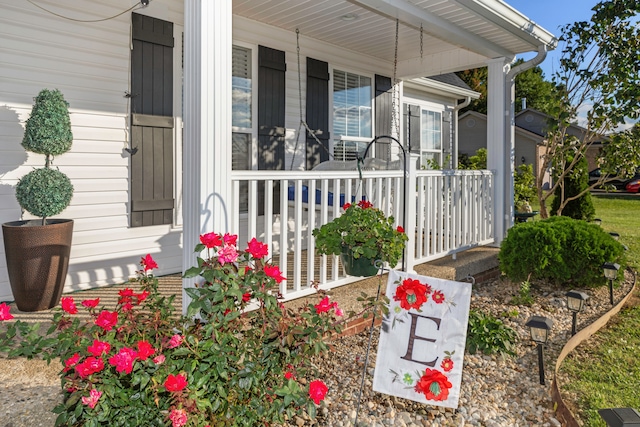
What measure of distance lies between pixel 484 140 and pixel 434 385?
21.7 m

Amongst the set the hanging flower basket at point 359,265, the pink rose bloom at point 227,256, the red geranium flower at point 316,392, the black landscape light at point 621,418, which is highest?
the pink rose bloom at point 227,256

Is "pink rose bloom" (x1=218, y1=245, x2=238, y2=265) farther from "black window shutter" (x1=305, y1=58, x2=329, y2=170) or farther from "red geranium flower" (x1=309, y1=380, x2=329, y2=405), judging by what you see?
"black window shutter" (x1=305, y1=58, x2=329, y2=170)

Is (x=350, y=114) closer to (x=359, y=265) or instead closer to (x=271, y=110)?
(x=271, y=110)

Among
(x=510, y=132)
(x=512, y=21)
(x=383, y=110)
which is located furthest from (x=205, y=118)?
(x=383, y=110)

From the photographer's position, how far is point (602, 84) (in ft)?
18.5

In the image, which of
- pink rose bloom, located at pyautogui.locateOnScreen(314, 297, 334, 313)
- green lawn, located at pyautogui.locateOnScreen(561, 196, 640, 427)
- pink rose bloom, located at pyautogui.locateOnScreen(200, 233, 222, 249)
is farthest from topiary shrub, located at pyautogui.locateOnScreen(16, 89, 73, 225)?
green lawn, located at pyautogui.locateOnScreen(561, 196, 640, 427)

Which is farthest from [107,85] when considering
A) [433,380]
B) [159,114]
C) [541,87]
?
[541,87]

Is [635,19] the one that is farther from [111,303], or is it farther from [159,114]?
[111,303]

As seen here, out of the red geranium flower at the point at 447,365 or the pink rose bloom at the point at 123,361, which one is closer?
the pink rose bloom at the point at 123,361

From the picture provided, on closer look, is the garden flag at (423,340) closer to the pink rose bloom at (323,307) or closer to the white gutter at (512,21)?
the pink rose bloom at (323,307)

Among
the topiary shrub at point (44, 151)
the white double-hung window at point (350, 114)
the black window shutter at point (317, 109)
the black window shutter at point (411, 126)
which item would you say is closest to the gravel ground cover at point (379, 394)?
the topiary shrub at point (44, 151)

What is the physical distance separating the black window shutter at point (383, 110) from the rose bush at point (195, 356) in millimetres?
4816

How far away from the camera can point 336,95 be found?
609cm

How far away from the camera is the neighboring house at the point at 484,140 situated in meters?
21.4
